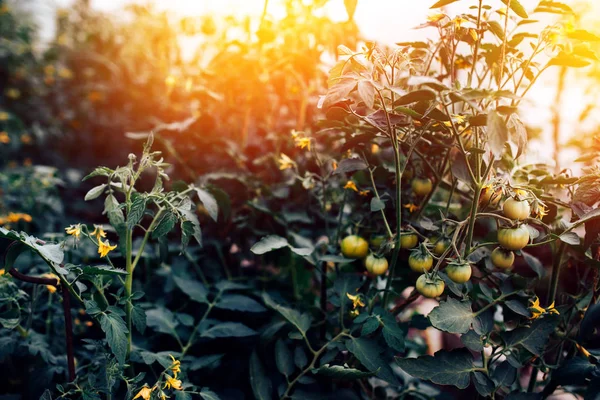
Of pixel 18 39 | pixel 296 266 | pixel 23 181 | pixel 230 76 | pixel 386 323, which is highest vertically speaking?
pixel 18 39

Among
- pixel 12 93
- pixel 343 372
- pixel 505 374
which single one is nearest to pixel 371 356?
pixel 343 372

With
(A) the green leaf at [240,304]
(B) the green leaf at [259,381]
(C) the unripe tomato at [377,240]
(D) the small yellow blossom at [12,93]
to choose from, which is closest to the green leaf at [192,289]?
(A) the green leaf at [240,304]

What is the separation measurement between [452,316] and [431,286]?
A: 0.06 meters

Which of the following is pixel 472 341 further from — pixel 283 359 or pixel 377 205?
pixel 283 359

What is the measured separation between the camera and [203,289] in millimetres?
1136

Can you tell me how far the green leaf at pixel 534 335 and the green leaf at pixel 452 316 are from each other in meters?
0.11

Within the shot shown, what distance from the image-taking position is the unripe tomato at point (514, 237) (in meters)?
0.75

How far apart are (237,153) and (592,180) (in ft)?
3.33

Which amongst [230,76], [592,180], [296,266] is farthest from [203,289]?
[592,180]

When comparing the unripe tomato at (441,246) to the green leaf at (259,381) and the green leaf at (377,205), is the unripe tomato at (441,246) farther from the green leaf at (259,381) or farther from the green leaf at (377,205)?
the green leaf at (259,381)

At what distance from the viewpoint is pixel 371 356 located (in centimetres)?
86

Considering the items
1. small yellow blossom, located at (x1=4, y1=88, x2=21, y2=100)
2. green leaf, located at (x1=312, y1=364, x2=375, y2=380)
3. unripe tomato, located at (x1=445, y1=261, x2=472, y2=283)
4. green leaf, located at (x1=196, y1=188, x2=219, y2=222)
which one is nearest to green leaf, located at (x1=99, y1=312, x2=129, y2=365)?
green leaf, located at (x1=196, y1=188, x2=219, y2=222)

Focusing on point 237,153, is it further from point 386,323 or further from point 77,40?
point 77,40

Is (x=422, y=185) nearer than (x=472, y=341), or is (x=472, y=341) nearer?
(x=472, y=341)
